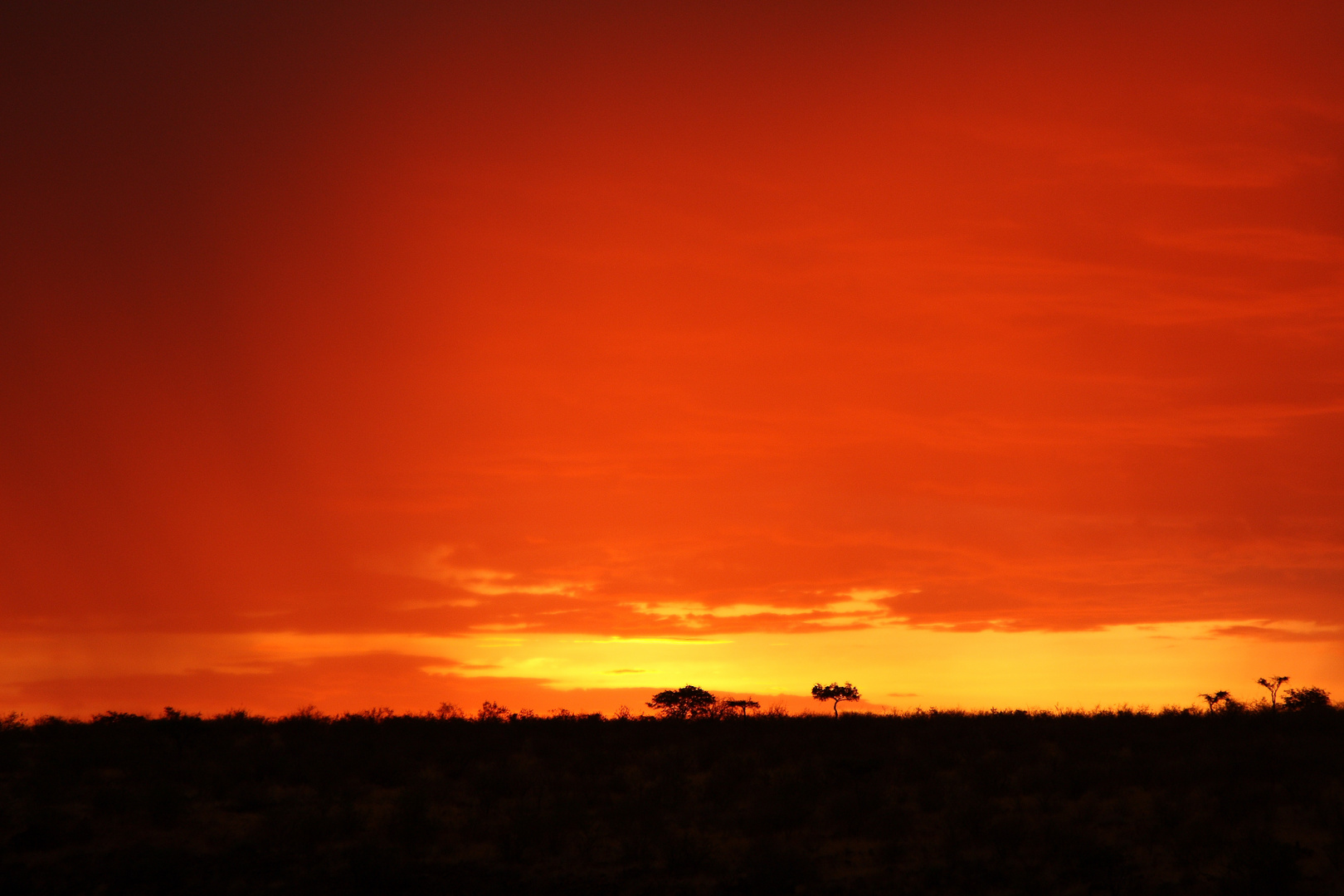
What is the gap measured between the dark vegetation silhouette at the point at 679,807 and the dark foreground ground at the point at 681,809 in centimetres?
7

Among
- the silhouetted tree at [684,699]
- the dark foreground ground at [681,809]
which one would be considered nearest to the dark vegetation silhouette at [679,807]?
the dark foreground ground at [681,809]

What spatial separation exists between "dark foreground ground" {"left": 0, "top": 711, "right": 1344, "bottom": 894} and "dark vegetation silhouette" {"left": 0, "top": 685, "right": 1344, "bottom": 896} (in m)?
0.07

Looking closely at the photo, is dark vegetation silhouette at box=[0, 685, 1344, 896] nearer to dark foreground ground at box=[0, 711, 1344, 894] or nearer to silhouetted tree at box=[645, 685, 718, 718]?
dark foreground ground at box=[0, 711, 1344, 894]

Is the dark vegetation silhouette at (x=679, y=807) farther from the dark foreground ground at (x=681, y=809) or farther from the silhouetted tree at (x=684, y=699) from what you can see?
the silhouetted tree at (x=684, y=699)

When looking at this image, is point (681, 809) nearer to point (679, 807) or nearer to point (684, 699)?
point (679, 807)

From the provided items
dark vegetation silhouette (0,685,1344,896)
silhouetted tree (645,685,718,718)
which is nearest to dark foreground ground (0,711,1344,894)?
dark vegetation silhouette (0,685,1344,896)

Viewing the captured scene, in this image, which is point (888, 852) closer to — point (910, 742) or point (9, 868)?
point (910, 742)

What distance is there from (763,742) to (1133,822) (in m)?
10.4

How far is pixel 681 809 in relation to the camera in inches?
952

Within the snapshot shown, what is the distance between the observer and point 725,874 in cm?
2031

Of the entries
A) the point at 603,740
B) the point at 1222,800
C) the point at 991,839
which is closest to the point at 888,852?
the point at 991,839

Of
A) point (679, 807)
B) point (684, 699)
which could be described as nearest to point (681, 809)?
point (679, 807)

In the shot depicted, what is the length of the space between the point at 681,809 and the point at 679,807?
0.13m

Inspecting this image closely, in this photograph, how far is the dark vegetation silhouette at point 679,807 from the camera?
789 inches
